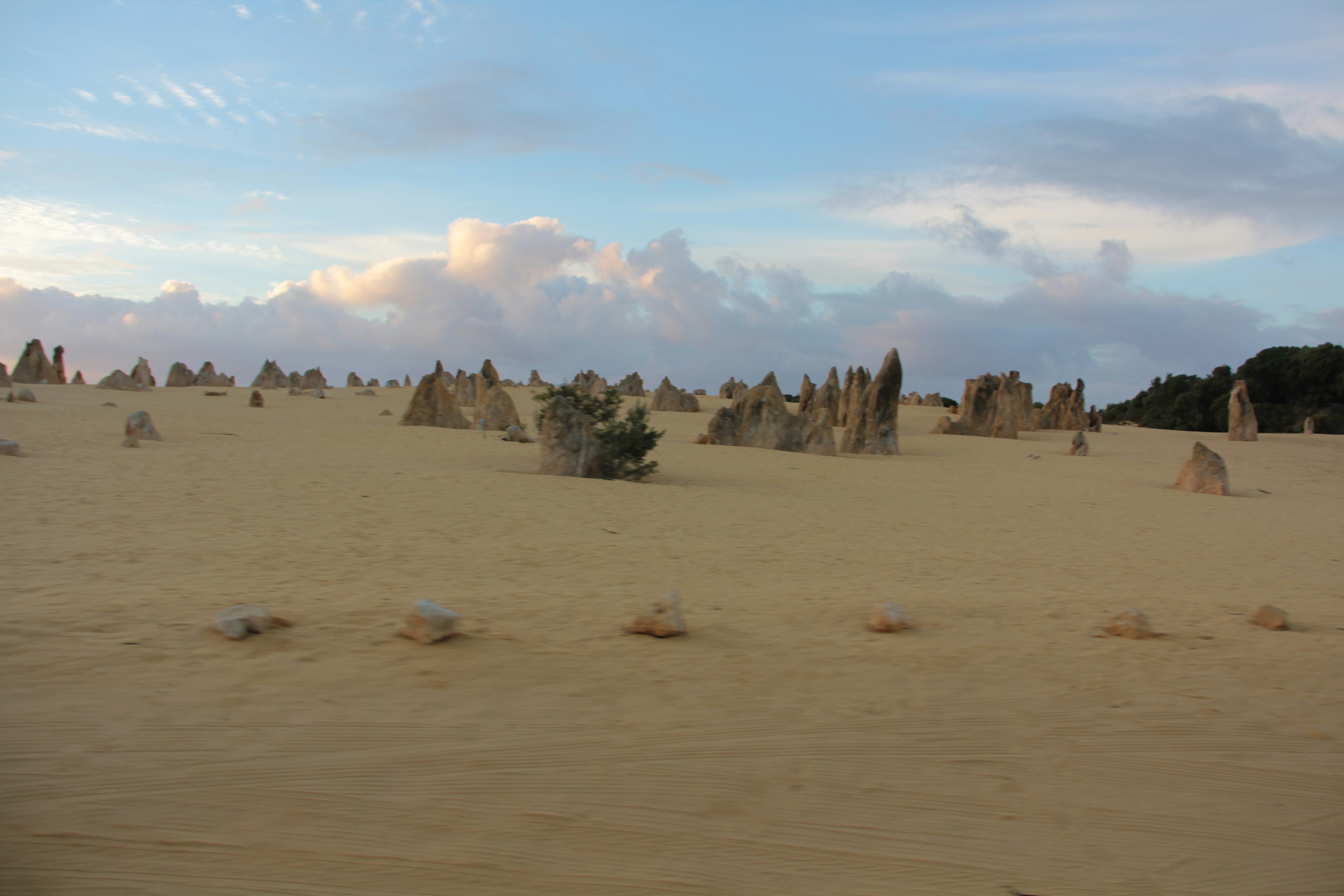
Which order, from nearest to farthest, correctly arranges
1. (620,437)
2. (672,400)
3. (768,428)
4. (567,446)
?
(567,446)
(620,437)
(768,428)
(672,400)

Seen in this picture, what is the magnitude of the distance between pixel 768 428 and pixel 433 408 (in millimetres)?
9236

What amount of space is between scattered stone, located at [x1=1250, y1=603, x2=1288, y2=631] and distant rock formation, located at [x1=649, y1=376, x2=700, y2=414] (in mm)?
27653

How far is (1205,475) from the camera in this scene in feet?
53.2

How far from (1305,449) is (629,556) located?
2702 centimetres

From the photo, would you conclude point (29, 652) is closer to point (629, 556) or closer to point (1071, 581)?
point (629, 556)

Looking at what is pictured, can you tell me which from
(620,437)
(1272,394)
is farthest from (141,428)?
(1272,394)

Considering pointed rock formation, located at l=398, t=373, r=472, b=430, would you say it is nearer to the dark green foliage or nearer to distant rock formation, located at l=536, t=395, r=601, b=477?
the dark green foliage

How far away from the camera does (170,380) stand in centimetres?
4094

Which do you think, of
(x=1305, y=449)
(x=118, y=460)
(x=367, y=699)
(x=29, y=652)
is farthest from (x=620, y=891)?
(x=1305, y=449)

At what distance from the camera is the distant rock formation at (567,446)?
14.2 m

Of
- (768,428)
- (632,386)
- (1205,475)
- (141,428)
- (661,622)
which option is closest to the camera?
(661,622)

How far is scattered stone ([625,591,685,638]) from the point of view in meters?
5.65

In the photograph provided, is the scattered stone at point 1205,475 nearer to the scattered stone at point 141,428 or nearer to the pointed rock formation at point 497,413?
the pointed rock formation at point 497,413

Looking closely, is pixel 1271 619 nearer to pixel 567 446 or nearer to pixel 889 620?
pixel 889 620
